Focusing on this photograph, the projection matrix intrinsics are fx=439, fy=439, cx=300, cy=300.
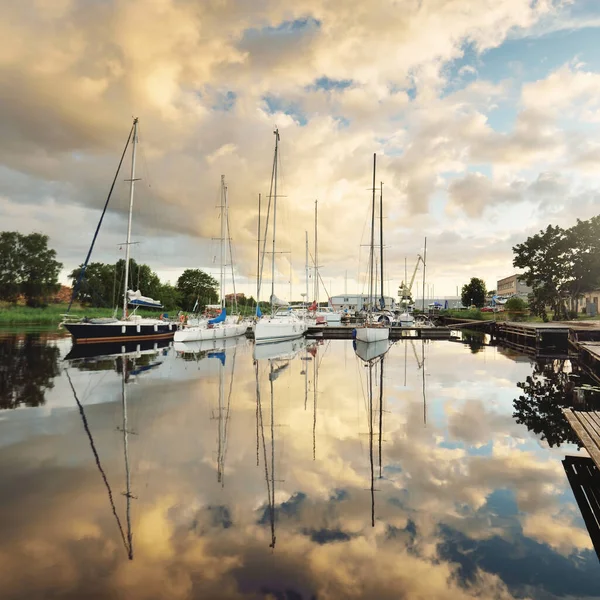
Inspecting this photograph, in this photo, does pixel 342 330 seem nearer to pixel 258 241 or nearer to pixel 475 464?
pixel 258 241

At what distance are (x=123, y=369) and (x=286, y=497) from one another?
19224 mm

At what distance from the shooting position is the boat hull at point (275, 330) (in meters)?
40.8

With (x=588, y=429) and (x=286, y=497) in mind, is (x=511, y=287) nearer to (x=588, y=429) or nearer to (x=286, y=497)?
(x=588, y=429)

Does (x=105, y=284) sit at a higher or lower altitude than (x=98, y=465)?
higher

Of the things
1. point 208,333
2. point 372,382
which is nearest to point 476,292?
point 208,333

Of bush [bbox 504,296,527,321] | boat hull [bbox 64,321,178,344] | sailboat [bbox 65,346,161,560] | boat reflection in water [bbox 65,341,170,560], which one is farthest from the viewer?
bush [bbox 504,296,527,321]

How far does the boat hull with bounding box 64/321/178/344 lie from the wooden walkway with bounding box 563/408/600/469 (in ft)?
122

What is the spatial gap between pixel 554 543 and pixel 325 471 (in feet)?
15.0

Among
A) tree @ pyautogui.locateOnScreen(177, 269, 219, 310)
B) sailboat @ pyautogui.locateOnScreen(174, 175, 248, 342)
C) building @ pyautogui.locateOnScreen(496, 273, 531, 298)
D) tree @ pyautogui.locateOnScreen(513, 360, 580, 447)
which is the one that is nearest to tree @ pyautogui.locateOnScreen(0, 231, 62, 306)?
tree @ pyautogui.locateOnScreen(177, 269, 219, 310)

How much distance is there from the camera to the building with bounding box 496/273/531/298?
435 ft

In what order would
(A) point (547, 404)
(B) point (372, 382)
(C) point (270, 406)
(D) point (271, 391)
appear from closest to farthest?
(C) point (270, 406) < (A) point (547, 404) < (D) point (271, 391) < (B) point (372, 382)

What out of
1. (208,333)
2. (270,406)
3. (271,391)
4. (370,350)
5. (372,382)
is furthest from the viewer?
(208,333)

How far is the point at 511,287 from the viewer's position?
140500 millimetres

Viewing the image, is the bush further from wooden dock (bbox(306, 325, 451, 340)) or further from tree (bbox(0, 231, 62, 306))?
tree (bbox(0, 231, 62, 306))
